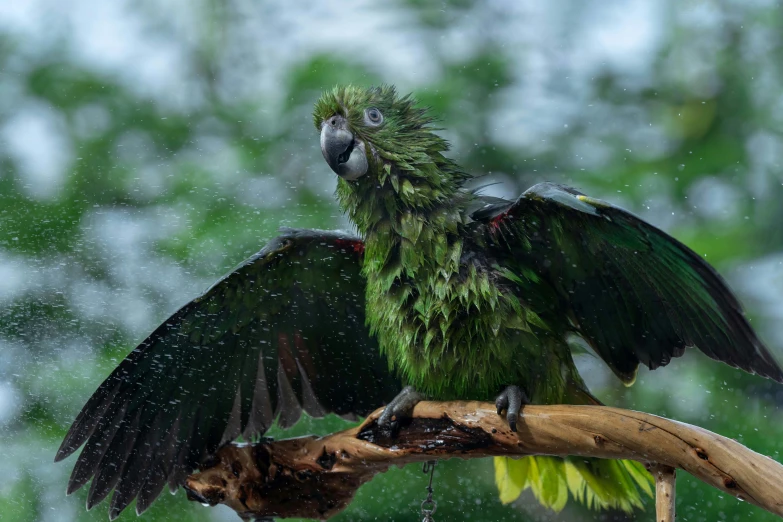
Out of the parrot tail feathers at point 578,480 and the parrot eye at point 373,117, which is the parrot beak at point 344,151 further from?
the parrot tail feathers at point 578,480

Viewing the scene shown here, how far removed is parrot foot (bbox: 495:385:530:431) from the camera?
1338mm

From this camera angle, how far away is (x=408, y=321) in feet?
4.75

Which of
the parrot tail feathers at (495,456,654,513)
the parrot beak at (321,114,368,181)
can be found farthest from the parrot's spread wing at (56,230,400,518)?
the parrot tail feathers at (495,456,654,513)

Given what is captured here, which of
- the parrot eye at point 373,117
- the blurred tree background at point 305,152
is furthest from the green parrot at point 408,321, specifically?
the blurred tree background at point 305,152

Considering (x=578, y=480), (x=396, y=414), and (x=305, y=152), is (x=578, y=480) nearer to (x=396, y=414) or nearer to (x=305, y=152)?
(x=396, y=414)

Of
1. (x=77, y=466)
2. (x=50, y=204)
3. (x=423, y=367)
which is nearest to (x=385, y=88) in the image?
(x=423, y=367)

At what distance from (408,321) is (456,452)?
0.81ft

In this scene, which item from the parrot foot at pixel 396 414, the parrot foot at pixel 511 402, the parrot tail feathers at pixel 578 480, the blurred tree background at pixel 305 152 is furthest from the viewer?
the blurred tree background at pixel 305 152

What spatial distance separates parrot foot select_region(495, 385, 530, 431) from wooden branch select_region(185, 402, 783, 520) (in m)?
0.01

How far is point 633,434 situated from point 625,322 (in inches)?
10.4

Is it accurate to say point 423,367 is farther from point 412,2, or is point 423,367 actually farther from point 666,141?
point 412,2

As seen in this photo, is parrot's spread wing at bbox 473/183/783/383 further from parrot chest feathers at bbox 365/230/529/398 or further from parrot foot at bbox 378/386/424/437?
parrot foot at bbox 378/386/424/437

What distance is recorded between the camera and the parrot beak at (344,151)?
146 cm

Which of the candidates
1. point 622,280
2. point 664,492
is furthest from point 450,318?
point 664,492
